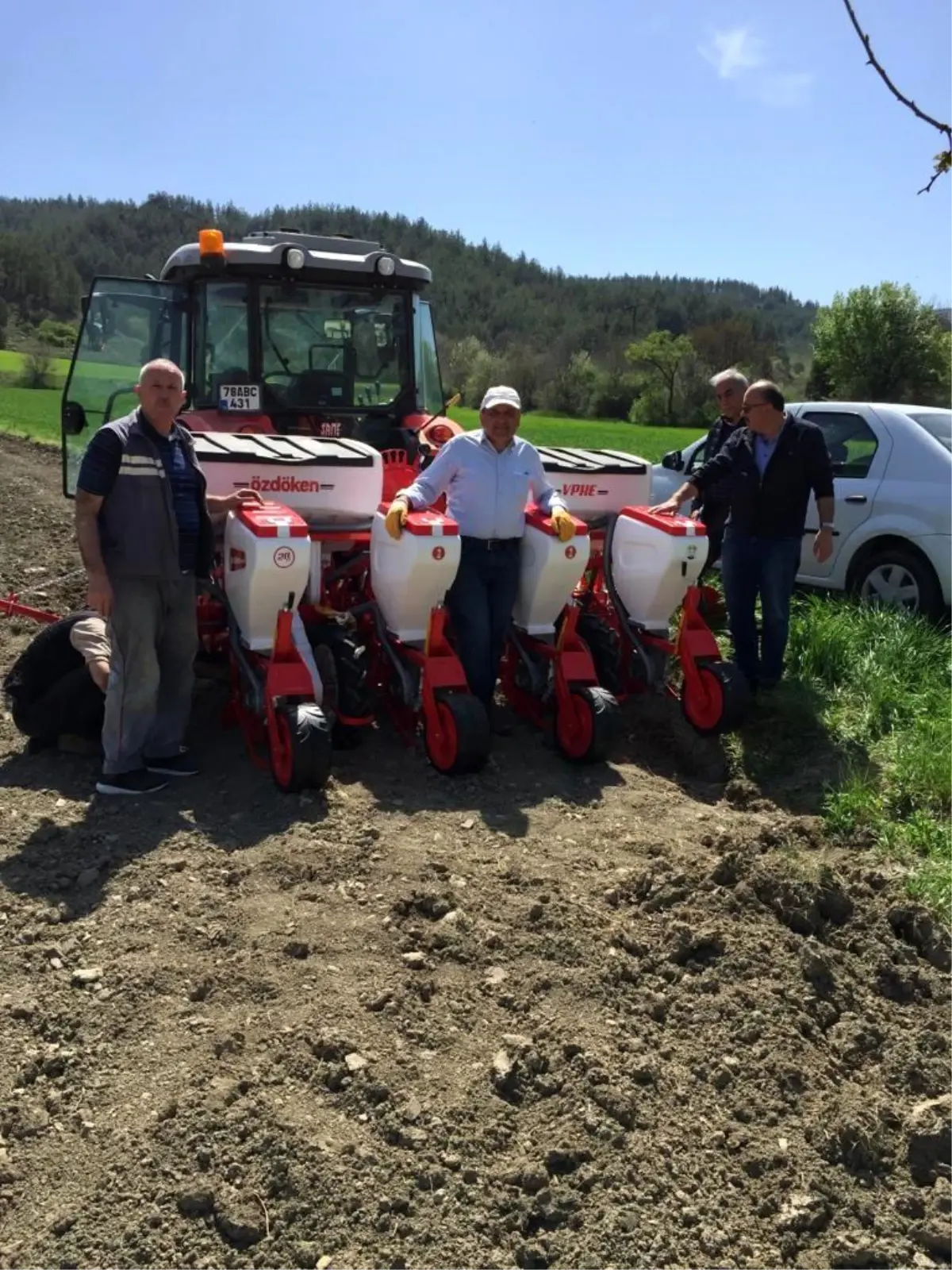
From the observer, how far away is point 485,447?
18.9 feet

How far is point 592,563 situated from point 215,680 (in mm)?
2222

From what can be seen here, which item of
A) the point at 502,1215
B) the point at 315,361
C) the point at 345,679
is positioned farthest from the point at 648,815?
the point at 315,361

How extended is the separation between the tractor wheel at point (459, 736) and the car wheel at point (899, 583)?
3.57 meters

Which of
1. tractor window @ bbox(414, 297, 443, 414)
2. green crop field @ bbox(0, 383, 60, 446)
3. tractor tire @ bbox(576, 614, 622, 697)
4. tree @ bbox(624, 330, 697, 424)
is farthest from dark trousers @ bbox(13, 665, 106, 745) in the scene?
tree @ bbox(624, 330, 697, 424)

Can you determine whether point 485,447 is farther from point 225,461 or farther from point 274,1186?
point 274,1186

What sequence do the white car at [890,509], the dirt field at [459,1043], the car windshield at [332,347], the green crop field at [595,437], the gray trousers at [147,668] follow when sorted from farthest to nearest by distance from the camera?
the green crop field at [595,437], the white car at [890,509], the car windshield at [332,347], the gray trousers at [147,668], the dirt field at [459,1043]

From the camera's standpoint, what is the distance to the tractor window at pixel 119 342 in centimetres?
711

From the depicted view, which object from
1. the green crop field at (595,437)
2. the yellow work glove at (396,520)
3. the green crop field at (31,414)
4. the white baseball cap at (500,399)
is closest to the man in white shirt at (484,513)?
the white baseball cap at (500,399)

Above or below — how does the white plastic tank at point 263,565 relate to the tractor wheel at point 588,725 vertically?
above

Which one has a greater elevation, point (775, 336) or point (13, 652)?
point (775, 336)

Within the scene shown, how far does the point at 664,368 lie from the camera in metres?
70.3

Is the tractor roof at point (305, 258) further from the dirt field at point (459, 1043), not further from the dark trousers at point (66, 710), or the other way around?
the dirt field at point (459, 1043)

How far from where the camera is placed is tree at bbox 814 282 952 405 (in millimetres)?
53406

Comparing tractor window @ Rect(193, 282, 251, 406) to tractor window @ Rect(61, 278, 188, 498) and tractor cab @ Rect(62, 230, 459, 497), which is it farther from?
tractor window @ Rect(61, 278, 188, 498)
